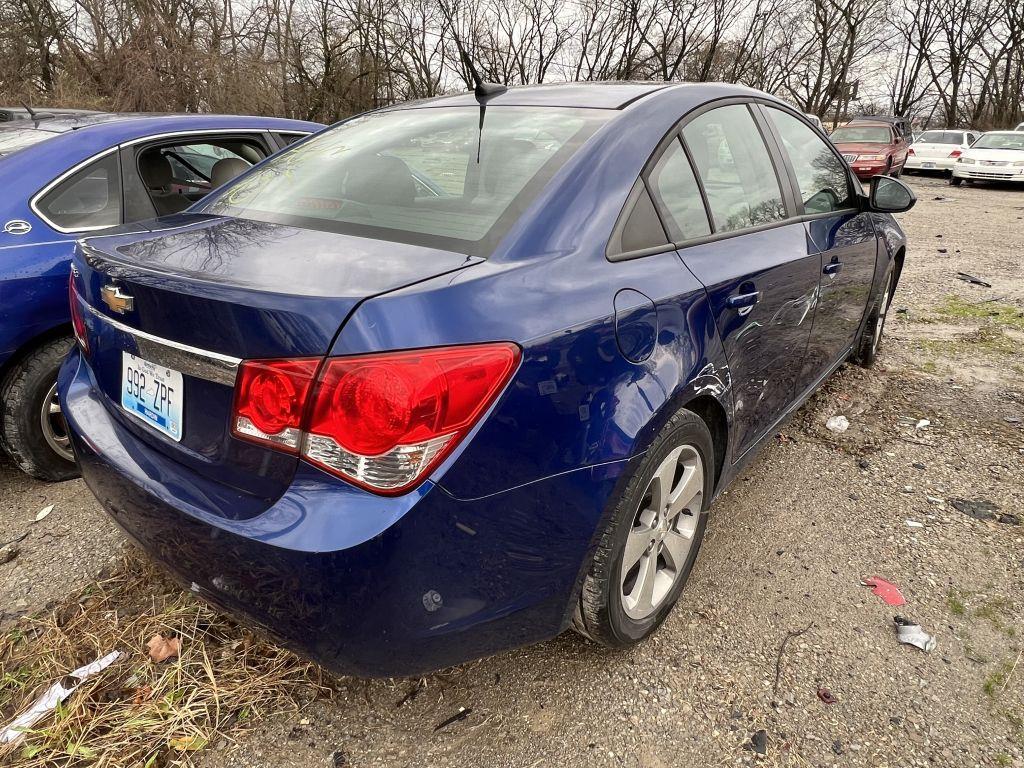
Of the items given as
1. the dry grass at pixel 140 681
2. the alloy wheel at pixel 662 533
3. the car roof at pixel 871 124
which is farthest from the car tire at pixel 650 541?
the car roof at pixel 871 124

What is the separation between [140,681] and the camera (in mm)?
1920

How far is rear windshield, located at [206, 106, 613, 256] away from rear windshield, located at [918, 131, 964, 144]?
23.6 m

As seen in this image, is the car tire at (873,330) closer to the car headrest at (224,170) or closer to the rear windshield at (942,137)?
the car headrest at (224,170)

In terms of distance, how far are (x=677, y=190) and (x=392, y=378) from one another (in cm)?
122

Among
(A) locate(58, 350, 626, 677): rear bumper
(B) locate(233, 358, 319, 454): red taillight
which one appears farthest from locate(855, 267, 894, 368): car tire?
(B) locate(233, 358, 319, 454): red taillight

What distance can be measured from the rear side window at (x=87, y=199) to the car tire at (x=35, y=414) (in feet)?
1.81

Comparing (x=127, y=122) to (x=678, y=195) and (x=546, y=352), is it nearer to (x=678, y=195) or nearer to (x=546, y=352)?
(x=678, y=195)

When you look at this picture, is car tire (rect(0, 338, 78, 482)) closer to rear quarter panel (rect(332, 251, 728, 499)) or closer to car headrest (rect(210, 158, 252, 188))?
car headrest (rect(210, 158, 252, 188))

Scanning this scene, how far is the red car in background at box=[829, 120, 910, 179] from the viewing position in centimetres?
1705

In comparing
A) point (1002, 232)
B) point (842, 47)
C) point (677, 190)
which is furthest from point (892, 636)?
point (842, 47)

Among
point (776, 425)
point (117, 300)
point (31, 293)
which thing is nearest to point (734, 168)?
point (776, 425)

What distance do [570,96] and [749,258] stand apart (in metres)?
0.83

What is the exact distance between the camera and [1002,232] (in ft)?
34.7

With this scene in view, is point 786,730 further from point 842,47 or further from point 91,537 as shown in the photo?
point 842,47
